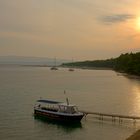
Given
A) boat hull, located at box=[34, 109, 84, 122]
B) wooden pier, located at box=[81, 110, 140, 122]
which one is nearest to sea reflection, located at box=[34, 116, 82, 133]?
boat hull, located at box=[34, 109, 84, 122]

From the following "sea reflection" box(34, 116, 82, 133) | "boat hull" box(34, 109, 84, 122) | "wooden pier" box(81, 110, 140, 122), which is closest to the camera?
"sea reflection" box(34, 116, 82, 133)

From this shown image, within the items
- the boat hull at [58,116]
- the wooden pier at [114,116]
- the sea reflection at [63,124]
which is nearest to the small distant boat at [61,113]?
the boat hull at [58,116]

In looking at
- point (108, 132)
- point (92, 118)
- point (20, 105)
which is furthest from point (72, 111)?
point (20, 105)

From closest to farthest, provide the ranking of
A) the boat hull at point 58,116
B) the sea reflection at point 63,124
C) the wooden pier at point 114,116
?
the sea reflection at point 63,124 < the boat hull at point 58,116 < the wooden pier at point 114,116

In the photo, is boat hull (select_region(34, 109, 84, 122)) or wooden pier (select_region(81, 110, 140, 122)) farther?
wooden pier (select_region(81, 110, 140, 122))

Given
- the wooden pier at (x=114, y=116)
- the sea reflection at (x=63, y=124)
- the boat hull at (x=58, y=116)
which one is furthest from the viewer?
the wooden pier at (x=114, y=116)

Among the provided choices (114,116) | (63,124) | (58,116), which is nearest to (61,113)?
(58,116)

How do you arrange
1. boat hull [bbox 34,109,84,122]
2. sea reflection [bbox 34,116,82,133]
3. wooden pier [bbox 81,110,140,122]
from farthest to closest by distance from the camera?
1. wooden pier [bbox 81,110,140,122]
2. boat hull [bbox 34,109,84,122]
3. sea reflection [bbox 34,116,82,133]

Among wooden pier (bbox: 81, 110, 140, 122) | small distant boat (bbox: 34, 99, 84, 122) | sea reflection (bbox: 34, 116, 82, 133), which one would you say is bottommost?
sea reflection (bbox: 34, 116, 82, 133)

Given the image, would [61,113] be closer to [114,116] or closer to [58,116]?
[58,116]

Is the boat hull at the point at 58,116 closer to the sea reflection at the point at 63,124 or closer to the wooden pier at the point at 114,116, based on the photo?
the sea reflection at the point at 63,124

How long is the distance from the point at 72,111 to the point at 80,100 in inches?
1127

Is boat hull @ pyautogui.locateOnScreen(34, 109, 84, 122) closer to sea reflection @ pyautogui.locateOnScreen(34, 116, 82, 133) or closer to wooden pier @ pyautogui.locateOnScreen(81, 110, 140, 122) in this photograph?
sea reflection @ pyautogui.locateOnScreen(34, 116, 82, 133)

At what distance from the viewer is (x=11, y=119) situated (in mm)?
61531
